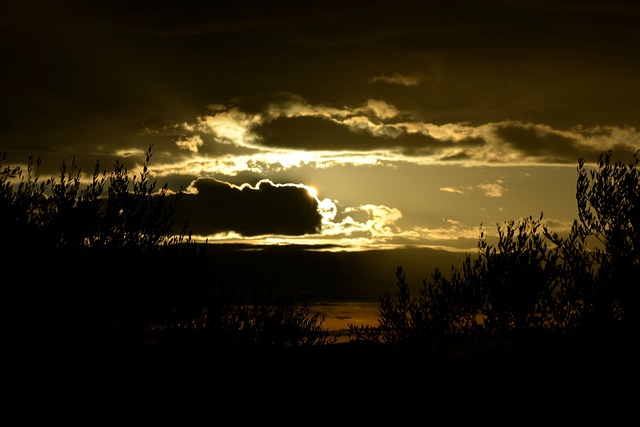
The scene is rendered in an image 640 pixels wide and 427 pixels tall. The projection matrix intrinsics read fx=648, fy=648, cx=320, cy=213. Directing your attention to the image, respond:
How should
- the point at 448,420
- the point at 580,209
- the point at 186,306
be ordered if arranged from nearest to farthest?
the point at 448,420 → the point at 186,306 → the point at 580,209

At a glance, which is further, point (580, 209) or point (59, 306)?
point (580, 209)

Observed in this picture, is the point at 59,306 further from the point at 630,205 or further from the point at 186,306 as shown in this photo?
the point at 630,205

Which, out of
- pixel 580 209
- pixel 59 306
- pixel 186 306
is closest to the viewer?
pixel 59 306

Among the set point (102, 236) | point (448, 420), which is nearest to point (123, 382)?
point (102, 236)

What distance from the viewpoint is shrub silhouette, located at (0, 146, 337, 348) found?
18.5 m

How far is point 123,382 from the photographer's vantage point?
62.7 feet

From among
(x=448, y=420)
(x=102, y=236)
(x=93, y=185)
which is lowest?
(x=448, y=420)

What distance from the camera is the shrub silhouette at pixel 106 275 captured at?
18.5 m

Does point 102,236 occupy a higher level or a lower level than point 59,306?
higher

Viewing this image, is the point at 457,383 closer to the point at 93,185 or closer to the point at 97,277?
the point at 97,277

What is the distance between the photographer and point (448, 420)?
20281mm

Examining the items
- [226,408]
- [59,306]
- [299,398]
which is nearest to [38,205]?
[59,306]

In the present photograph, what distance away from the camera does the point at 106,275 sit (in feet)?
65.6

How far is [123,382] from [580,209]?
1660 cm
